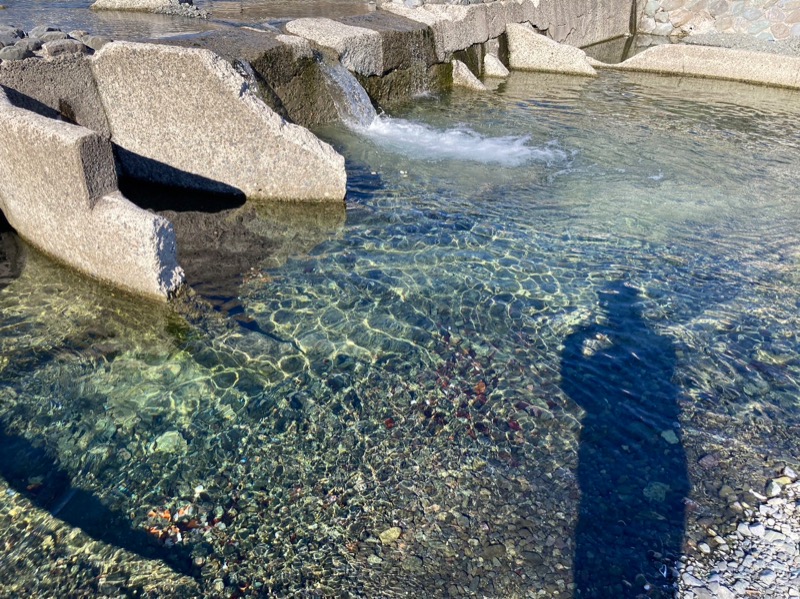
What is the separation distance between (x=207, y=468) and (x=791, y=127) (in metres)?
9.96

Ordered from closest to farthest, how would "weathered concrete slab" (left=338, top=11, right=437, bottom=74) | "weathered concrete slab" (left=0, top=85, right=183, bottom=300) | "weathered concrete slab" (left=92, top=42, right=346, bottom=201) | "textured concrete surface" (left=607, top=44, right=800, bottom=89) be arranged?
"weathered concrete slab" (left=0, top=85, right=183, bottom=300) < "weathered concrete slab" (left=92, top=42, right=346, bottom=201) < "weathered concrete slab" (left=338, top=11, right=437, bottom=74) < "textured concrete surface" (left=607, top=44, right=800, bottom=89)

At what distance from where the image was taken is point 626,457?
3.47 metres

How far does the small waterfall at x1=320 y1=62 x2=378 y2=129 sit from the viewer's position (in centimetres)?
810

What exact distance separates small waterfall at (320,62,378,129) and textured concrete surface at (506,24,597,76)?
5166mm

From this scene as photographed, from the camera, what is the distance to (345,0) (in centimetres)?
1281

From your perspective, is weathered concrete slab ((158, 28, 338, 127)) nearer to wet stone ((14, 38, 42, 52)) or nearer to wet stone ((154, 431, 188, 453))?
wet stone ((14, 38, 42, 52))

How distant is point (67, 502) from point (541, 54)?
453 inches

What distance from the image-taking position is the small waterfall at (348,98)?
810 cm

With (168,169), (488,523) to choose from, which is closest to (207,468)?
(488,523)

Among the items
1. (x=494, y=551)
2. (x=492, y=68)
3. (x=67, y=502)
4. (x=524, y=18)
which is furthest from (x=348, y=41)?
(x=494, y=551)

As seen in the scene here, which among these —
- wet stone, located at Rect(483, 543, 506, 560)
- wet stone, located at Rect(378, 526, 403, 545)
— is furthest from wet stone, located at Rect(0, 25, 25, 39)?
wet stone, located at Rect(483, 543, 506, 560)

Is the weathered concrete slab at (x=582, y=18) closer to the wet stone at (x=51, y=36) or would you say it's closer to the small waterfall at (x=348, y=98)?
the small waterfall at (x=348, y=98)

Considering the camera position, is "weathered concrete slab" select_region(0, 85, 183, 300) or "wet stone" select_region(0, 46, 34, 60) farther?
"wet stone" select_region(0, 46, 34, 60)

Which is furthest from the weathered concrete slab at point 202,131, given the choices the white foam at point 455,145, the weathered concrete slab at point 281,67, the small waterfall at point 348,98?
the small waterfall at point 348,98
